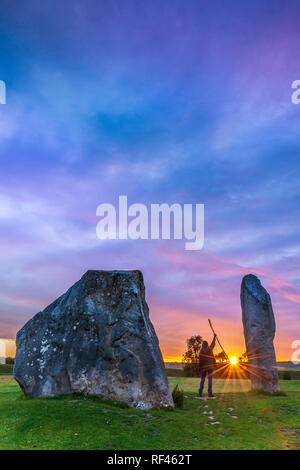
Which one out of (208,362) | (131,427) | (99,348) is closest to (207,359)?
(208,362)

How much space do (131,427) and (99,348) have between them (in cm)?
458

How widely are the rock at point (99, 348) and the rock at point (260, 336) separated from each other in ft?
29.3

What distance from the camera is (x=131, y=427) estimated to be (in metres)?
12.7

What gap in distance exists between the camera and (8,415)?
541 inches

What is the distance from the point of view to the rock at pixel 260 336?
78.2ft

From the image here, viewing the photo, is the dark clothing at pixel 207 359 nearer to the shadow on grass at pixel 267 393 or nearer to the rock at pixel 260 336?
the rock at pixel 260 336

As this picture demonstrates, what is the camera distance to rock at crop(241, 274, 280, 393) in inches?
939

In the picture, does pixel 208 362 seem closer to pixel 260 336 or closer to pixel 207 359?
pixel 207 359

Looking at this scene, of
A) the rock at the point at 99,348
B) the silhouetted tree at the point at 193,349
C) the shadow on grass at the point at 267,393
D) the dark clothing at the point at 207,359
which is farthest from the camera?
the silhouetted tree at the point at 193,349

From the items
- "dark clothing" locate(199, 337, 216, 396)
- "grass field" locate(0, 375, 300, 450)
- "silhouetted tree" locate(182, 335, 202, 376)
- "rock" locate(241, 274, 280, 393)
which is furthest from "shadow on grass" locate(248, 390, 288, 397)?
"silhouetted tree" locate(182, 335, 202, 376)

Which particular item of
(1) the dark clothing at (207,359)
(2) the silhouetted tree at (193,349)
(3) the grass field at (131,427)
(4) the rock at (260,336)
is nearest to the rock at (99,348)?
(3) the grass field at (131,427)

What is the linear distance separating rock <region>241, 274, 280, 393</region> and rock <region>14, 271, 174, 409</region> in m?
8.93

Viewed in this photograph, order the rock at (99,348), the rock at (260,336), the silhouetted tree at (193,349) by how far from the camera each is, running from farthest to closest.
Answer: the silhouetted tree at (193,349) < the rock at (260,336) < the rock at (99,348)
